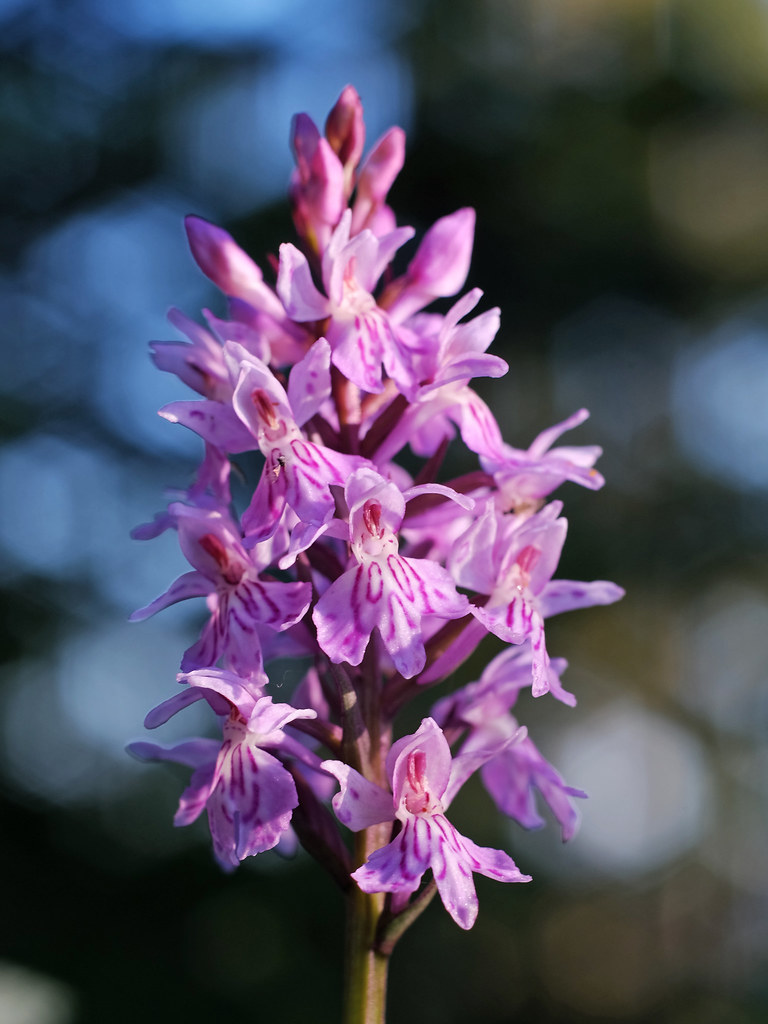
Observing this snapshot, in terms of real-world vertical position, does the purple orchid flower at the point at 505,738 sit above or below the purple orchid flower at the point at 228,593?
below

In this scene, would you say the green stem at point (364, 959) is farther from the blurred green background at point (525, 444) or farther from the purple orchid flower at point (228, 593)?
the blurred green background at point (525, 444)

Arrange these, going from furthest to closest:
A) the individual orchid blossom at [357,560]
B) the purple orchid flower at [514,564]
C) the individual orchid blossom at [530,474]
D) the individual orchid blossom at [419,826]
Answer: the individual orchid blossom at [530,474] < the purple orchid flower at [514,564] < the individual orchid blossom at [357,560] < the individual orchid blossom at [419,826]

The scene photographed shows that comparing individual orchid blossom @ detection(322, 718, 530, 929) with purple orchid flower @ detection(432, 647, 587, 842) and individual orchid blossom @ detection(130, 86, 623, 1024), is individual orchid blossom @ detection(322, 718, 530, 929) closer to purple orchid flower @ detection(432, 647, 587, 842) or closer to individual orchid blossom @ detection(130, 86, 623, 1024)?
individual orchid blossom @ detection(130, 86, 623, 1024)

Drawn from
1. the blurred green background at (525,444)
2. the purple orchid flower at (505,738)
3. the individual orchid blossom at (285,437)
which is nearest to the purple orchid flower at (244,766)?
the individual orchid blossom at (285,437)

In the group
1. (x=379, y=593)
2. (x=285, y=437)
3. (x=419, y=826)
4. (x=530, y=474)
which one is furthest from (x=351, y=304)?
(x=419, y=826)

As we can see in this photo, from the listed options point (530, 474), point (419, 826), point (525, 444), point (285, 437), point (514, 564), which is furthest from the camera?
point (525, 444)

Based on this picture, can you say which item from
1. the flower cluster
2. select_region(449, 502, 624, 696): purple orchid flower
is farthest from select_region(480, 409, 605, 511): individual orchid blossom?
select_region(449, 502, 624, 696): purple orchid flower

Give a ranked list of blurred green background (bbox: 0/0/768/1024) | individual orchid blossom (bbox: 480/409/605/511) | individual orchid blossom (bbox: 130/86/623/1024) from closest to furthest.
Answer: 1. individual orchid blossom (bbox: 130/86/623/1024)
2. individual orchid blossom (bbox: 480/409/605/511)
3. blurred green background (bbox: 0/0/768/1024)

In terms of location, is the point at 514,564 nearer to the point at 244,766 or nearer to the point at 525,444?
the point at 244,766
